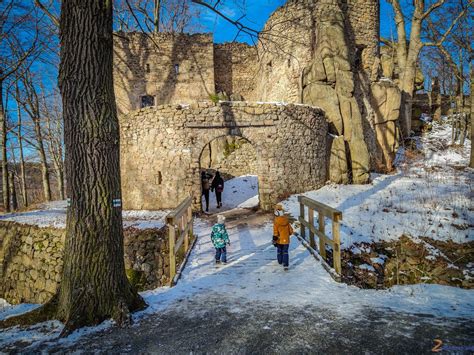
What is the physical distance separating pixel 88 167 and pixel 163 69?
17570 millimetres

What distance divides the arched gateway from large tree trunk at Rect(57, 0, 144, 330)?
7.19 m

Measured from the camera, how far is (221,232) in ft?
19.2

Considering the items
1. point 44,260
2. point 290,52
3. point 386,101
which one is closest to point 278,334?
point 44,260

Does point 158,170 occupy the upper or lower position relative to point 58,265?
upper

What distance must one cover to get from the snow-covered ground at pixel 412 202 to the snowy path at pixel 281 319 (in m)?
3.02

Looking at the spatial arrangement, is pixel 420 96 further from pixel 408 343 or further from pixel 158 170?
pixel 408 343

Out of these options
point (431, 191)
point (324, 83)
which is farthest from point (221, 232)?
point (324, 83)

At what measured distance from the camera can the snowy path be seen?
2861 mm

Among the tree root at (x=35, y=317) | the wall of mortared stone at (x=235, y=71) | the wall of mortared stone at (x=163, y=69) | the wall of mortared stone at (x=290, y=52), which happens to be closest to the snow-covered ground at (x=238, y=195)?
the wall of mortared stone at (x=290, y=52)

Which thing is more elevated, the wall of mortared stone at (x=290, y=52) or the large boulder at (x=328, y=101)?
the wall of mortared stone at (x=290, y=52)

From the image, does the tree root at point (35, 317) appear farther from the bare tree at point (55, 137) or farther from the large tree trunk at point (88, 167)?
the bare tree at point (55, 137)

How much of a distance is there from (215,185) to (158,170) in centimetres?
252

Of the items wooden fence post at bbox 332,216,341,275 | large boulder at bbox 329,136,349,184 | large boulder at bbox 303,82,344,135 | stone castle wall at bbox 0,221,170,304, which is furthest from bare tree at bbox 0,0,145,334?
large boulder at bbox 303,82,344,135

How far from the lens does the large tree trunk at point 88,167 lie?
3521 mm
